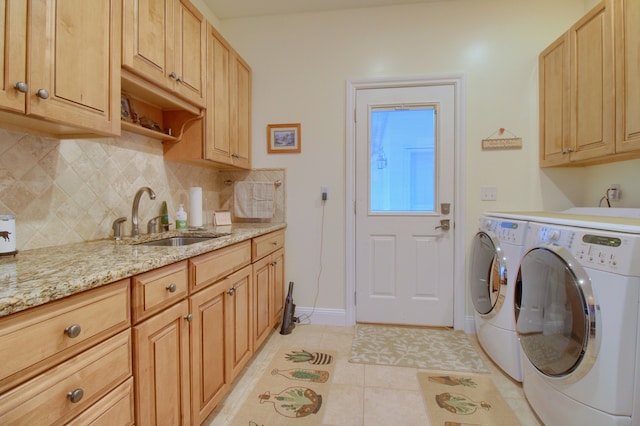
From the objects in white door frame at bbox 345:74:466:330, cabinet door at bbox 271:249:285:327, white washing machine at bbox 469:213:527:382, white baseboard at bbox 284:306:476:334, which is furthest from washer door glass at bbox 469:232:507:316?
cabinet door at bbox 271:249:285:327

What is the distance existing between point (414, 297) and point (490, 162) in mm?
1316

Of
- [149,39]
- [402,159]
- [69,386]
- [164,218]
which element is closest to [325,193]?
[402,159]

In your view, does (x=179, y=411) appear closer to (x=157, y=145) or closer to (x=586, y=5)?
(x=157, y=145)

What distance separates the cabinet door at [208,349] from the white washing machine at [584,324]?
5.15ft

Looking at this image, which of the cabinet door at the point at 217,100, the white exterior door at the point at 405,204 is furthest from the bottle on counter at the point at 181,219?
the white exterior door at the point at 405,204

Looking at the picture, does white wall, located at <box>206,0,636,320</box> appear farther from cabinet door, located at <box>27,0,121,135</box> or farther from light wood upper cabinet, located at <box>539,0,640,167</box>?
cabinet door, located at <box>27,0,121,135</box>

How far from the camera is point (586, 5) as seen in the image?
2.29 m

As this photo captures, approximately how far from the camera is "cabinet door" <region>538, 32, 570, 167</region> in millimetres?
2100

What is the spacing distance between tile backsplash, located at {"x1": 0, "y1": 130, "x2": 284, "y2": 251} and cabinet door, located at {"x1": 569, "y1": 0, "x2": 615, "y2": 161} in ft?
9.31

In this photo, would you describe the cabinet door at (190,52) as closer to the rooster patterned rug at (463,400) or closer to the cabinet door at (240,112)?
the cabinet door at (240,112)

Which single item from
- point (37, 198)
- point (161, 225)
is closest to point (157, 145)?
point (161, 225)

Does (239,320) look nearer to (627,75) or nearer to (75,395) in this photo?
(75,395)

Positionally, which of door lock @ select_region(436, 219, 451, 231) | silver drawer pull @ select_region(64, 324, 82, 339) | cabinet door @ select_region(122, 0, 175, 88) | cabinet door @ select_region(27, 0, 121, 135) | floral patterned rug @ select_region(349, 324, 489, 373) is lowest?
floral patterned rug @ select_region(349, 324, 489, 373)

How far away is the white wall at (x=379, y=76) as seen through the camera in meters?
2.39
